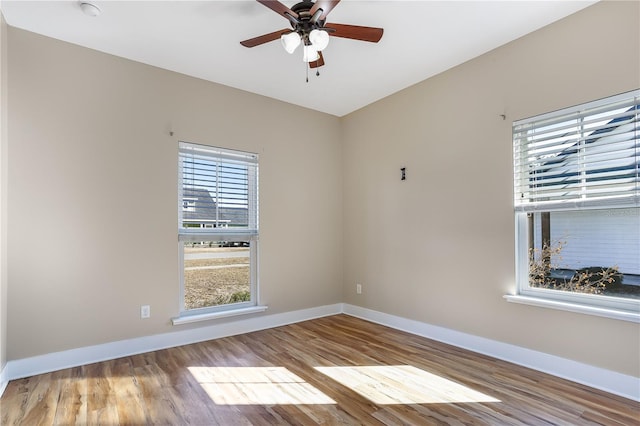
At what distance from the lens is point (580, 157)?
8.36 ft

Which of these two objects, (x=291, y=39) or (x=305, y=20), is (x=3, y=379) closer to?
(x=291, y=39)

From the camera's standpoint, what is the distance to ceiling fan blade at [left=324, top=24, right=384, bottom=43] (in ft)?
7.32

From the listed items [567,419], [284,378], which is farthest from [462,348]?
[284,378]

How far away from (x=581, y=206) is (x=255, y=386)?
2.84m

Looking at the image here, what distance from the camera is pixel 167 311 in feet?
10.8

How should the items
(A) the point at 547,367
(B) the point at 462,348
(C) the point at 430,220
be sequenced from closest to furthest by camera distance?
(A) the point at 547,367, (B) the point at 462,348, (C) the point at 430,220

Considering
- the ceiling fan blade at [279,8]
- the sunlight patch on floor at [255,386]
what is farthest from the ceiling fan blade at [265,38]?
the sunlight patch on floor at [255,386]

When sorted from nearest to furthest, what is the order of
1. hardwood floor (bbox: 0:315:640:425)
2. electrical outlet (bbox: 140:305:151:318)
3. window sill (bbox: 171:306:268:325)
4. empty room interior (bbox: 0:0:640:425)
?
hardwood floor (bbox: 0:315:640:425)
empty room interior (bbox: 0:0:640:425)
electrical outlet (bbox: 140:305:151:318)
window sill (bbox: 171:306:268:325)

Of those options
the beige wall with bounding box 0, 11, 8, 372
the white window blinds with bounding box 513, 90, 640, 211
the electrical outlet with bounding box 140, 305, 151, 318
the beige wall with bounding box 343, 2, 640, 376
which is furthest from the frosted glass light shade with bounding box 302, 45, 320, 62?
the electrical outlet with bounding box 140, 305, 151, 318

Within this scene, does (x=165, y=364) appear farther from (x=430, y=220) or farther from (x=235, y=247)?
(x=430, y=220)

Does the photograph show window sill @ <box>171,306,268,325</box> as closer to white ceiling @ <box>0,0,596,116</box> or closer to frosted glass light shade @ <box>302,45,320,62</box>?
white ceiling @ <box>0,0,596,116</box>

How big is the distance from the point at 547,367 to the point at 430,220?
162cm

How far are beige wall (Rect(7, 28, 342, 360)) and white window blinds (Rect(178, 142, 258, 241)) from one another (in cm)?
12

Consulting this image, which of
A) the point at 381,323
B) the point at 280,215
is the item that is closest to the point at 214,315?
the point at 280,215
